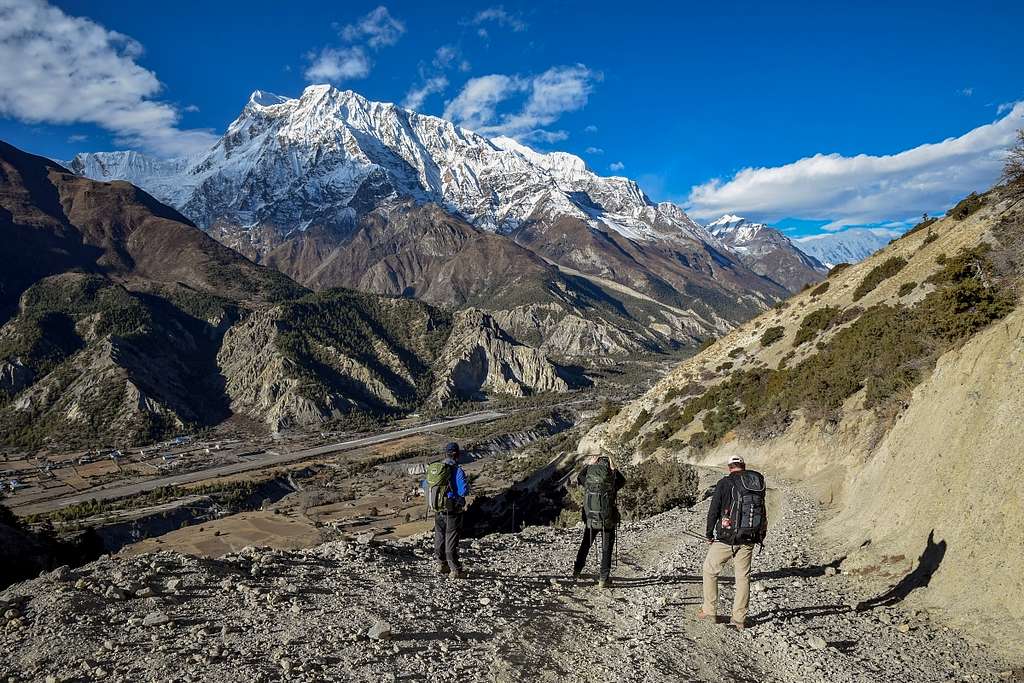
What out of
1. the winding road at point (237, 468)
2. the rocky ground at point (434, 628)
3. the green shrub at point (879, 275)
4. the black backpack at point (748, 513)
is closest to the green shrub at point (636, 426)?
the green shrub at point (879, 275)

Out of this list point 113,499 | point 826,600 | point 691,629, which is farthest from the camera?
point 113,499

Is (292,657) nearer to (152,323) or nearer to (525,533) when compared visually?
(525,533)

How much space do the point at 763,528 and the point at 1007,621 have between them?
402 centimetres

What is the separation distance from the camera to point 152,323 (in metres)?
187

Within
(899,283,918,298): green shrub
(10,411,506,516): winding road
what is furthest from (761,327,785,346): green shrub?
(10,411,506,516): winding road

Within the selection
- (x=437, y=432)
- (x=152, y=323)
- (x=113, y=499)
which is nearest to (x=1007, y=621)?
(x=113, y=499)

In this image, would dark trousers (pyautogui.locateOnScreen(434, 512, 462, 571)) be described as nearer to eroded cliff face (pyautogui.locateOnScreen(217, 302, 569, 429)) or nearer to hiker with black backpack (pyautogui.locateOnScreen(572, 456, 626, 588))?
hiker with black backpack (pyautogui.locateOnScreen(572, 456, 626, 588))

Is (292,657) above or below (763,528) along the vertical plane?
below

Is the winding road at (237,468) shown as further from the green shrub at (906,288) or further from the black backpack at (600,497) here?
the green shrub at (906,288)

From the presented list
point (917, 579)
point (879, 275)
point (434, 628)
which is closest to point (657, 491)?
point (917, 579)

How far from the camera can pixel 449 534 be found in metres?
11.8

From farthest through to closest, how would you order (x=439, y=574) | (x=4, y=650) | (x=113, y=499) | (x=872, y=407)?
(x=113, y=499) < (x=872, y=407) < (x=439, y=574) < (x=4, y=650)

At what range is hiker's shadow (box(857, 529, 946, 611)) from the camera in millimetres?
10453

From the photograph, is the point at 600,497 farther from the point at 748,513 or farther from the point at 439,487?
the point at 439,487
